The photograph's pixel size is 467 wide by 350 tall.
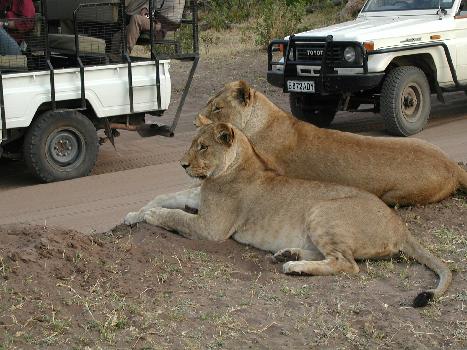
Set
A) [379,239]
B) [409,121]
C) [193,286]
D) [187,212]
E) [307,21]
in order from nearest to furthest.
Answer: [193,286] < [379,239] < [187,212] < [409,121] < [307,21]

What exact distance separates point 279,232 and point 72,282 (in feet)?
5.04

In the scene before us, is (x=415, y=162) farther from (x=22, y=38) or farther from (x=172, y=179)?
(x=22, y=38)

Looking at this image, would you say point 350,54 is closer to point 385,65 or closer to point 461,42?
point 385,65

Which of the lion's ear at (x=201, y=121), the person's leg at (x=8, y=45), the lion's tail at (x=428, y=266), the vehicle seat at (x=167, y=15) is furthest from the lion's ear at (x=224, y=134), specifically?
the vehicle seat at (x=167, y=15)

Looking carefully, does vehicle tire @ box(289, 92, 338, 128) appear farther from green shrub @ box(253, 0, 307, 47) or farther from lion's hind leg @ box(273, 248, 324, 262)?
green shrub @ box(253, 0, 307, 47)

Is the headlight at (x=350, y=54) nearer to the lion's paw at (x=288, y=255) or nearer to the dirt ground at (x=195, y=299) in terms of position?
A: the dirt ground at (x=195, y=299)

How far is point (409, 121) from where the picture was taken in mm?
11195

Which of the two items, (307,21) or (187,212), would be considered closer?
(187,212)

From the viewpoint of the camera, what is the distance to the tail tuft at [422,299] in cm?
519

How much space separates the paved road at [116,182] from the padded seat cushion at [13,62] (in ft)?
3.57

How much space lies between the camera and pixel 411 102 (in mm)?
11227

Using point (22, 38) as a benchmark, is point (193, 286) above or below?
below

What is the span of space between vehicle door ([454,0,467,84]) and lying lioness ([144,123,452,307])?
5807mm

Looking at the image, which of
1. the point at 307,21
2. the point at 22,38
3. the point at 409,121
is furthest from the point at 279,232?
the point at 307,21
